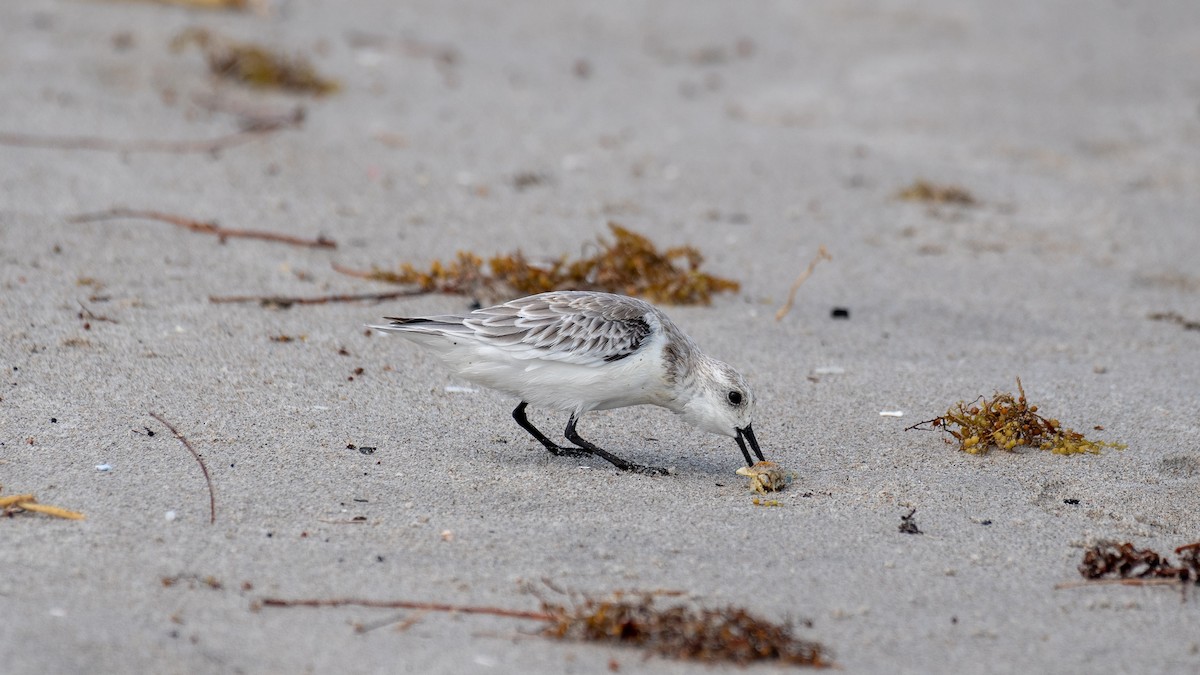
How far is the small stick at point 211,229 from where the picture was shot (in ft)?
25.7

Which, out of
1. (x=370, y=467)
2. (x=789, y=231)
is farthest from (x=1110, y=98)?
(x=370, y=467)

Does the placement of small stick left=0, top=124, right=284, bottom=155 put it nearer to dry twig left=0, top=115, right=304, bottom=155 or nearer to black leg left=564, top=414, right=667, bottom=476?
dry twig left=0, top=115, right=304, bottom=155

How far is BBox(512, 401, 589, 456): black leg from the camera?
5.52m

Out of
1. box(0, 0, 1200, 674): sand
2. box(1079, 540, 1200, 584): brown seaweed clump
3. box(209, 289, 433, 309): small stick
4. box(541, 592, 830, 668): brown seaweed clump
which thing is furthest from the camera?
box(209, 289, 433, 309): small stick

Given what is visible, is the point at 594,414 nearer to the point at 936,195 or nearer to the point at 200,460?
the point at 200,460

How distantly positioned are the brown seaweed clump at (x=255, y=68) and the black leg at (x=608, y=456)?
6478 mm

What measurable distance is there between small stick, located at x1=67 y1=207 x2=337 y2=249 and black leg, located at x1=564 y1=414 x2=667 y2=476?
10.0 feet

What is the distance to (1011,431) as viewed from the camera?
5.48 m

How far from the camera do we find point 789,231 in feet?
29.2

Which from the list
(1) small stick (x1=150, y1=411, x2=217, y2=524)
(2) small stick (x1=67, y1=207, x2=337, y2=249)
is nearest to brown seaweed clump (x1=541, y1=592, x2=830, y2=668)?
(1) small stick (x1=150, y1=411, x2=217, y2=524)

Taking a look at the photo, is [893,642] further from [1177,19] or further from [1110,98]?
Answer: [1177,19]

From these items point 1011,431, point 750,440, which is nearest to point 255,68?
point 750,440

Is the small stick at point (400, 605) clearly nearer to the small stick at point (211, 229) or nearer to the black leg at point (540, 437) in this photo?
the black leg at point (540, 437)

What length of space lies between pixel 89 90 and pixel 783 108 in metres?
6.27
